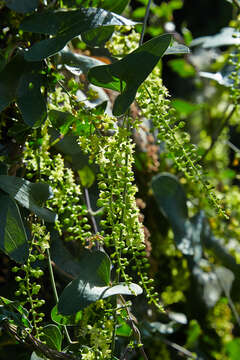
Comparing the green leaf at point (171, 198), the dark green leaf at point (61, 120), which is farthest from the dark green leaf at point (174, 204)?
the dark green leaf at point (61, 120)

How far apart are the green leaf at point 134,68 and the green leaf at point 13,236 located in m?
0.20

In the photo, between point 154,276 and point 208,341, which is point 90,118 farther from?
point 208,341

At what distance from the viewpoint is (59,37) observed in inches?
25.7

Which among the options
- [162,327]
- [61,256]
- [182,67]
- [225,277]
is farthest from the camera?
[182,67]

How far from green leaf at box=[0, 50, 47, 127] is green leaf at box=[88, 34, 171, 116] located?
0.40ft

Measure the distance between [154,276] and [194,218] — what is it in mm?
191

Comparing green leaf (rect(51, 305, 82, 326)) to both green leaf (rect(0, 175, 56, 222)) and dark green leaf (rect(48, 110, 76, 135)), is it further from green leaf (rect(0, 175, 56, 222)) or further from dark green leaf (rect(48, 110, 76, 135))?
dark green leaf (rect(48, 110, 76, 135))

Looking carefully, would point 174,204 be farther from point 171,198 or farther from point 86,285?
point 86,285

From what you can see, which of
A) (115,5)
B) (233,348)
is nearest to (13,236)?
(115,5)

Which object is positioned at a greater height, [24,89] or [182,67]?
[24,89]

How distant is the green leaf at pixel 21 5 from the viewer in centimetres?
70

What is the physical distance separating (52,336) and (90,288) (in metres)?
0.12

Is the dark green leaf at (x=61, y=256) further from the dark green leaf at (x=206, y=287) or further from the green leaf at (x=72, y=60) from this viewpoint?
the dark green leaf at (x=206, y=287)

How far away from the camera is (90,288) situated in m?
0.60
